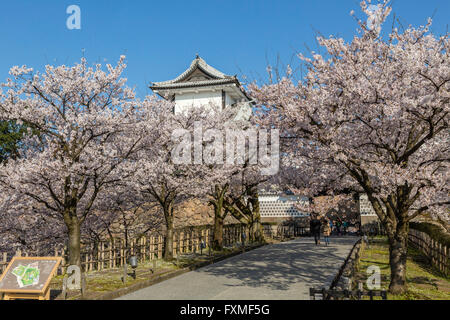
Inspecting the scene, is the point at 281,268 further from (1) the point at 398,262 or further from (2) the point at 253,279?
(1) the point at 398,262

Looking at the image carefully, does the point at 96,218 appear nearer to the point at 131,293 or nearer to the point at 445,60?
the point at 131,293

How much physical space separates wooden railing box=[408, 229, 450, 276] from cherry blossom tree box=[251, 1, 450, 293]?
3735mm

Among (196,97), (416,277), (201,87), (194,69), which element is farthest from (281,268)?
(194,69)

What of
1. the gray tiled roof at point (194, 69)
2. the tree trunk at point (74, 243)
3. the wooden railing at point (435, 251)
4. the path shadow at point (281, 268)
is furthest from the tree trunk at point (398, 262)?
the gray tiled roof at point (194, 69)

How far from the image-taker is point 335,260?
667 inches

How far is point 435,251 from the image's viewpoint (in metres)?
16.2

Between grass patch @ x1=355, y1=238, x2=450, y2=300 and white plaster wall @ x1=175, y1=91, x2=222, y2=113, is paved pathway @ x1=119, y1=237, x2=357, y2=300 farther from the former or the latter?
white plaster wall @ x1=175, y1=91, x2=222, y2=113

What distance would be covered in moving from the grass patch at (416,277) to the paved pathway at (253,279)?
3.88 ft

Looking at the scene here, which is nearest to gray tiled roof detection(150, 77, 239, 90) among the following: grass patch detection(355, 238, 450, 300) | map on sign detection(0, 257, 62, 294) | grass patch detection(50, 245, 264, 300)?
grass patch detection(355, 238, 450, 300)

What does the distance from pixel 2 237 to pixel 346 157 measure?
1594cm

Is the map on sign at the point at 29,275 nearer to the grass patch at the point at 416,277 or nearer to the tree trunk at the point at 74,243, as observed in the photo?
the tree trunk at the point at 74,243

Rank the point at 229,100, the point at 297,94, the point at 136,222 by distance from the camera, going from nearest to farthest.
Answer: the point at 297,94 → the point at 136,222 → the point at 229,100

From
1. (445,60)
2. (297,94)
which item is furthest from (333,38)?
(445,60)

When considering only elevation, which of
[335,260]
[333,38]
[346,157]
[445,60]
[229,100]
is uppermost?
[229,100]
